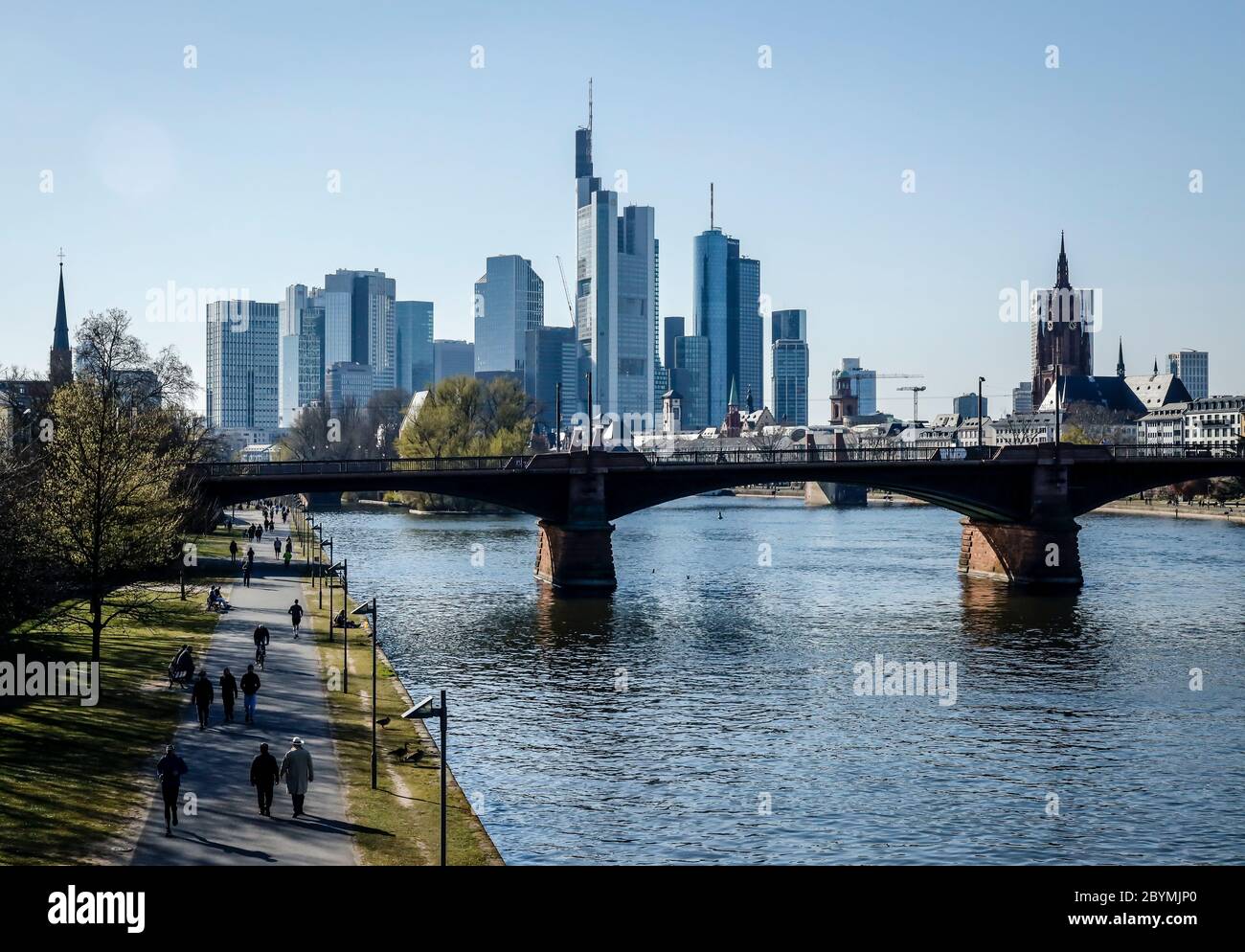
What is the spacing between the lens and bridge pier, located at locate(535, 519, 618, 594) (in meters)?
79.4

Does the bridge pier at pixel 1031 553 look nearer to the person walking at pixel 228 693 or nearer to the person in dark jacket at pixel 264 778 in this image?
the person walking at pixel 228 693

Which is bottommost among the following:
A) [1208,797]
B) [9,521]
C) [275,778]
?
[1208,797]

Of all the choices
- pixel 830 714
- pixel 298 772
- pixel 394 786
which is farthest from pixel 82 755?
pixel 830 714

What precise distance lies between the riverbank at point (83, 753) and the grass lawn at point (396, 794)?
4322 mm

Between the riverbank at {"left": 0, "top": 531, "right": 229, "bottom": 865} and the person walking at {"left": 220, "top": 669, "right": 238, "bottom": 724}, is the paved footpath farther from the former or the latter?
Result: the riverbank at {"left": 0, "top": 531, "right": 229, "bottom": 865}

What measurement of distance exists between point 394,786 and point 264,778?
4729 millimetres

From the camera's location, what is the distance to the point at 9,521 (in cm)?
3319

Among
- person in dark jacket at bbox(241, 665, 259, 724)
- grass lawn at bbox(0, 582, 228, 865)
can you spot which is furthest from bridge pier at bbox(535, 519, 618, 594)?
person in dark jacket at bbox(241, 665, 259, 724)

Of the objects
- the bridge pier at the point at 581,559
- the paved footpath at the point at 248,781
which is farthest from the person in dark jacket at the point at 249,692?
the bridge pier at the point at 581,559

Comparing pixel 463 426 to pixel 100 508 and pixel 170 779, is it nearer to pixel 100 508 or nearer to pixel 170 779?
pixel 100 508

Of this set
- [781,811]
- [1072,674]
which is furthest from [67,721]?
[1072,674]
